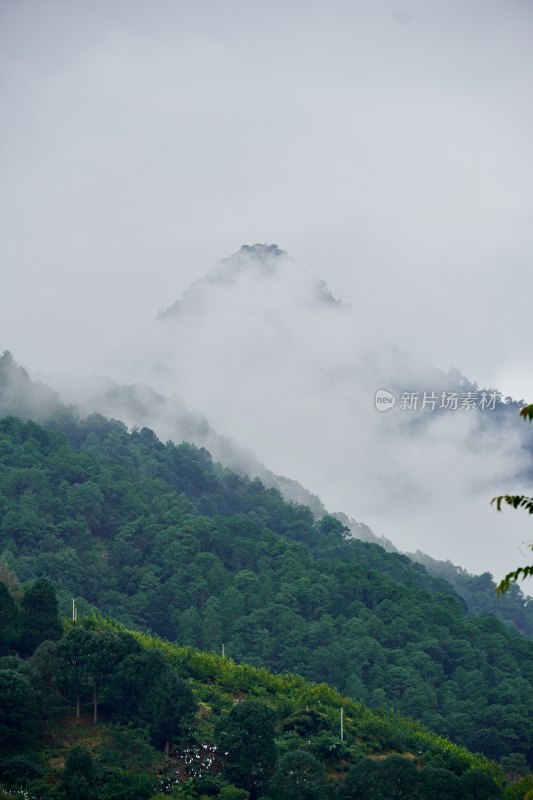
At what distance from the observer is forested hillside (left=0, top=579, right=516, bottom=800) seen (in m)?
51.2

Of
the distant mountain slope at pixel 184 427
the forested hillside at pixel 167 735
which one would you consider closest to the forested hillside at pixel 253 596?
the forested hillside at pixel 167 735

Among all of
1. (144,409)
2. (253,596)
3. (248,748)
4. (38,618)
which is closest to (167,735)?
(248,748)

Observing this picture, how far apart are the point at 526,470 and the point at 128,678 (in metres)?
132

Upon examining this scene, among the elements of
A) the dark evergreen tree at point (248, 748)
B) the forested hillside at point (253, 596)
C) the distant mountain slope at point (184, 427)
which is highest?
the distant mountain slope at point (184, 427)

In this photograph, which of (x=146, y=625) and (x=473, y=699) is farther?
(x=146, y=625)

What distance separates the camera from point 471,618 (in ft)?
329

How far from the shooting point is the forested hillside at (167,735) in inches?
2016

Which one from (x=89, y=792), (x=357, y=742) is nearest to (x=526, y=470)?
(x=357, y=742)

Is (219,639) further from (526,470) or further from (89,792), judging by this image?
(526,470)

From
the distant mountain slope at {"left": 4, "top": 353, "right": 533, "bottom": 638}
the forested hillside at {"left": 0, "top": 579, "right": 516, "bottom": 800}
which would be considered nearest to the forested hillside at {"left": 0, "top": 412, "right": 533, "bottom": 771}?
the forested hillside at {"left": 0, "top": 579, "right": 516, "bottom": 800}

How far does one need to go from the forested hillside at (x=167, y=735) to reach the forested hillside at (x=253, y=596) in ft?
64.6

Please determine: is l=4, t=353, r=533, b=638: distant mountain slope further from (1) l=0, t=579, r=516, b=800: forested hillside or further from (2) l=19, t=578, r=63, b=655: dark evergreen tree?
(2) l=19, t=578, r=63, b=655: dark evergreen tree

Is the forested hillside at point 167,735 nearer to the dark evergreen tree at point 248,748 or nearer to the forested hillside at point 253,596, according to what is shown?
the dark evergreen tree at point 248,748

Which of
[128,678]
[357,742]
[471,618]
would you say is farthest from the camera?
[471,618]
